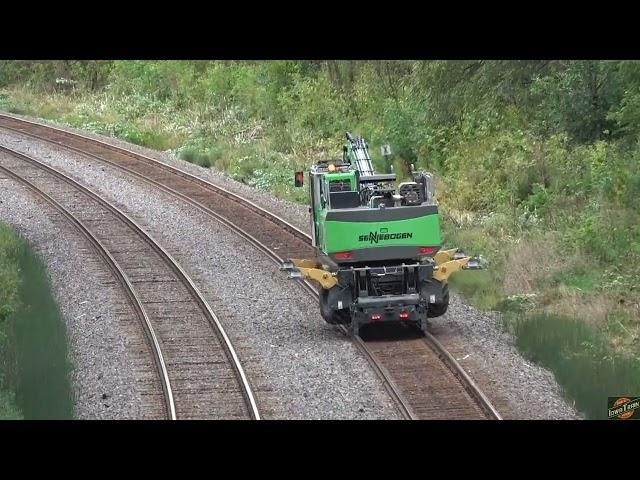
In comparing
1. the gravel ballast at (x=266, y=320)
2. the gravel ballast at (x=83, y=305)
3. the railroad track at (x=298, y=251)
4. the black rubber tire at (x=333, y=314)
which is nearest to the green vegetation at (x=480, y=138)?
the railroad track at (x=298, y=251)

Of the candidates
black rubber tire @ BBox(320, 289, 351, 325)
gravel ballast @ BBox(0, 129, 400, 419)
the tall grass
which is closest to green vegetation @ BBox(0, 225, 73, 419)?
gravel ballast @ BBox(0, 129, 400, 419)

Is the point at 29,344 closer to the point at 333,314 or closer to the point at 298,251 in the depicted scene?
the point at 333,314

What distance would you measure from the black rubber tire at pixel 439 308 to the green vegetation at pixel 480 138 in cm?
127

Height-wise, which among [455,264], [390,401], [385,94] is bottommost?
[390,401]

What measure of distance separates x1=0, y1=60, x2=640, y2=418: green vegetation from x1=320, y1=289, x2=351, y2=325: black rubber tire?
282 centimetres

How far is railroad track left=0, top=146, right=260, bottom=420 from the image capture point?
17.0m

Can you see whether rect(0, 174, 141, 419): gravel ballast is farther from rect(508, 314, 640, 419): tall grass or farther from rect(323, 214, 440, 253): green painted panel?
rect(508, 314, 640, 419): tall grass

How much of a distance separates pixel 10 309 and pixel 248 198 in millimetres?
11299

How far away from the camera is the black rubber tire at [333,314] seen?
19.9 metres

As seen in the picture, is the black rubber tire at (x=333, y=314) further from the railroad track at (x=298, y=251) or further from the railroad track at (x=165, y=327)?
the railroad track at (x=165, y=327)

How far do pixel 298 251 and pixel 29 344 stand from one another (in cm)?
778

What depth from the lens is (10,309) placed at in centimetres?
2114

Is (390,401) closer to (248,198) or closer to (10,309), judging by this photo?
(10,309)
